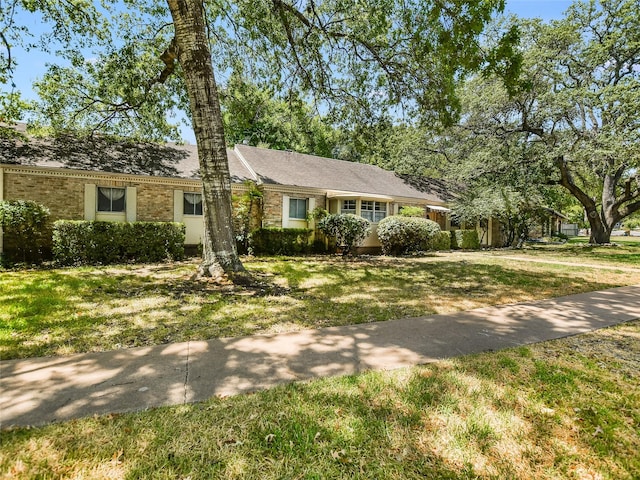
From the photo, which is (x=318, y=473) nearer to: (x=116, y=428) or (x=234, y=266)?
(x=116, y=428)

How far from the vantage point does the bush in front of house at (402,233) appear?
1464 centimetres

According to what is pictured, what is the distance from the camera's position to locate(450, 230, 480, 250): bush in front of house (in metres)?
19.8

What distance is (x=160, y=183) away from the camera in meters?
13.1

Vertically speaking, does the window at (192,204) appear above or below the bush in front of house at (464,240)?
above

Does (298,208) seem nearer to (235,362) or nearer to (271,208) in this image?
(271,208)

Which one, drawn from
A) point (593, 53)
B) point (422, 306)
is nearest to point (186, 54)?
point (422, 306)

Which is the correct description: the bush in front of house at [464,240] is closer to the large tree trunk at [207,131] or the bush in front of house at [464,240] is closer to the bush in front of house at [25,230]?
the large tree trunk at [207,131]

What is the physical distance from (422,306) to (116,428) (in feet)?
15.8

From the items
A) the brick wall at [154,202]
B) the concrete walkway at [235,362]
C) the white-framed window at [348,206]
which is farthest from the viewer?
the white-framed window at [348,206]

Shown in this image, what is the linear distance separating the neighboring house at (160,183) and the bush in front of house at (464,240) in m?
1.82

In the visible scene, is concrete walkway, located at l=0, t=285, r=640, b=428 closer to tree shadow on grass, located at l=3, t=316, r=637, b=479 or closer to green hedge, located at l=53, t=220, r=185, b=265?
tree shadow on grass, located at l=3, t=316, r=637, b=479

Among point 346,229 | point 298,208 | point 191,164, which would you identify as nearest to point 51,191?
point 191,164

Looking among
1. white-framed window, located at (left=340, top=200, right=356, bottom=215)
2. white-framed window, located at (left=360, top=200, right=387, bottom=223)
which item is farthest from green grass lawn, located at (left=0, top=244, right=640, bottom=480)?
white-framed window, located at (left=360, top=200, right=387, bottom=223)

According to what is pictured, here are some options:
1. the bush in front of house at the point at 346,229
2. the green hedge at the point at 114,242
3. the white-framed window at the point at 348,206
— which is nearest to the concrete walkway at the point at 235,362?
the green hedge at the point at 114,242
